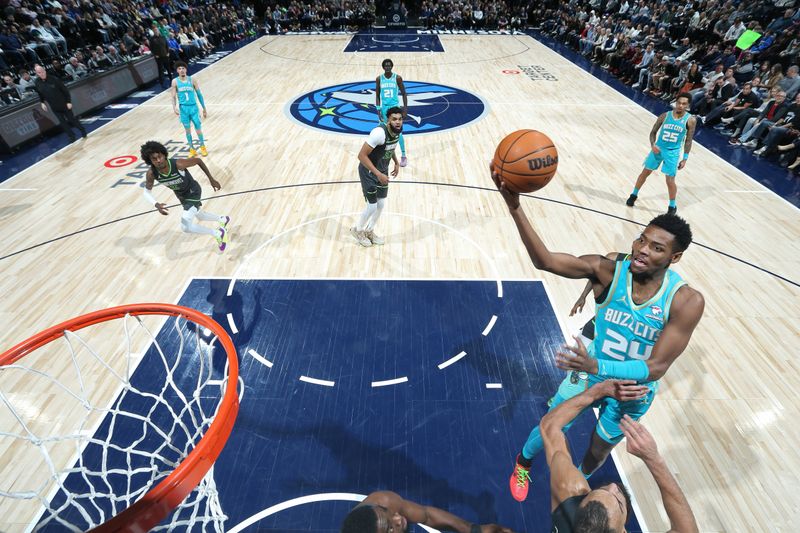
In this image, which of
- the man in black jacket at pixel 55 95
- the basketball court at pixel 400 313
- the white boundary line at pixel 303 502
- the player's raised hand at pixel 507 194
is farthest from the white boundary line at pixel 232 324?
the man in black jacket at pixel 55 95

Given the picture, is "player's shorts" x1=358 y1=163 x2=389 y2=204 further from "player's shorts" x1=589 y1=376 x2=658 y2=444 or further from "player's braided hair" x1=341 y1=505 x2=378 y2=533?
"player's braided hair" x1=341 y1=505 x2=378 y2=533

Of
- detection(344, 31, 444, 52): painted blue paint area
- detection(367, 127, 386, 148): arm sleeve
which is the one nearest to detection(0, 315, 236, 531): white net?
detection(367, 127, 386, 148): arm sleeve

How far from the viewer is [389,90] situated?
8.04 meters

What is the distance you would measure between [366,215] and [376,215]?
0.14m

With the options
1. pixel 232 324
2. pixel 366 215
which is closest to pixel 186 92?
pixel 366 215

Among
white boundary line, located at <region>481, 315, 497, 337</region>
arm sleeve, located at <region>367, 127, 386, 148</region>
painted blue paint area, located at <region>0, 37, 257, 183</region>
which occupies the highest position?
arm sleeve, located at <region>367, 127, 386, 148</region>

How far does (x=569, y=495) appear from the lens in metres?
1.87

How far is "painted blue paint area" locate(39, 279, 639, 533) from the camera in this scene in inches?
130

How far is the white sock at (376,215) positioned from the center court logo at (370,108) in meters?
4.65

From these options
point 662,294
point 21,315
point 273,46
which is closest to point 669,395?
point 662,294

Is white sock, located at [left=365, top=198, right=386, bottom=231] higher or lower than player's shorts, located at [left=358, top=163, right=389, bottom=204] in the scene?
lower

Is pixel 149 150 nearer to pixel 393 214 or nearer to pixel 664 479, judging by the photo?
pixel 393 214

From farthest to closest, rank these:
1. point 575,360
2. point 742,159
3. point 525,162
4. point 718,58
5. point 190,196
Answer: point 718,58 → point 742,159 → point 190,196 → point 525,162 → point 575,360

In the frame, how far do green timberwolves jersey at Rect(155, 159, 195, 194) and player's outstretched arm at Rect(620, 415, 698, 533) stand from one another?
17.6 ft
